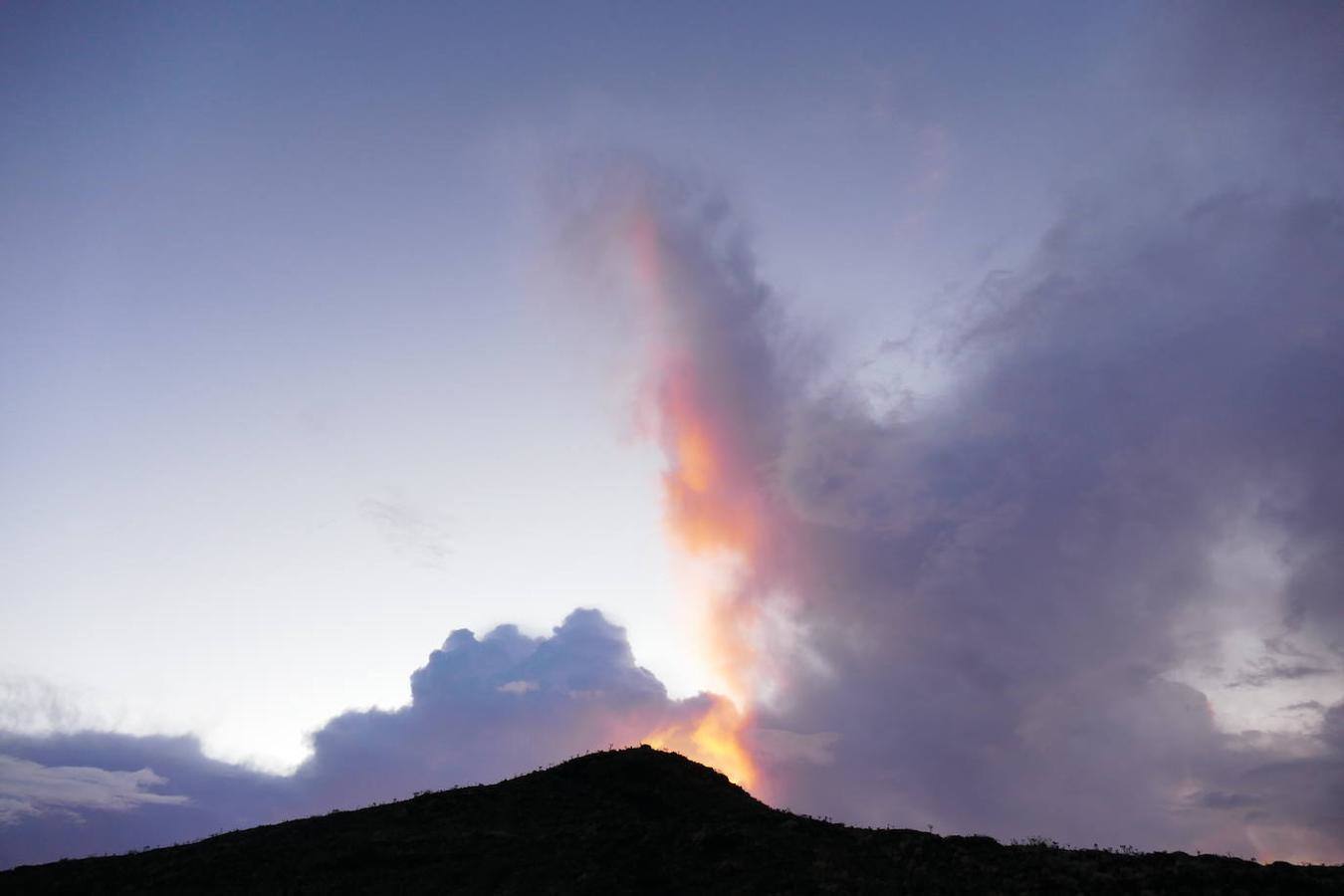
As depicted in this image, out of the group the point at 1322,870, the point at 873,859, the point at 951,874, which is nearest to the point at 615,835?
the point at 873,859

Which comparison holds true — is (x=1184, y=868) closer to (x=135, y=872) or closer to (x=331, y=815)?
(x=331, y=815)

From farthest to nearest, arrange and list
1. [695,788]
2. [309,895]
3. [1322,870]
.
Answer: [695,788] → [309,895] → [1322,870]

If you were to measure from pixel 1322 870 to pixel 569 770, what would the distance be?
4447 cm

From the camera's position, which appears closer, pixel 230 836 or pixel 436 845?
pixel 436 845

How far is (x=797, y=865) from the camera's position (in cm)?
3788

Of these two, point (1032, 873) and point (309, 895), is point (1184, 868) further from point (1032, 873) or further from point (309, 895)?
point (309, 895)

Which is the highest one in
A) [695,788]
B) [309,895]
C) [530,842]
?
[695,788]

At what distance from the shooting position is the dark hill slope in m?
33.8

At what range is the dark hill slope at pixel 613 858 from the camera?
111 ft

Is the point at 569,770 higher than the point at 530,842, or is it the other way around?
the point at 569,770

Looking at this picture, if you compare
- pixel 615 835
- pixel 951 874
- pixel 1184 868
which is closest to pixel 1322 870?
pixel 1184 868

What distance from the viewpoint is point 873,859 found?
38250mm

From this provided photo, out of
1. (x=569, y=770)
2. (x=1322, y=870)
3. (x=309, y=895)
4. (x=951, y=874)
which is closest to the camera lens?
(x=1322, y=870)

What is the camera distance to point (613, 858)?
41.4 m
